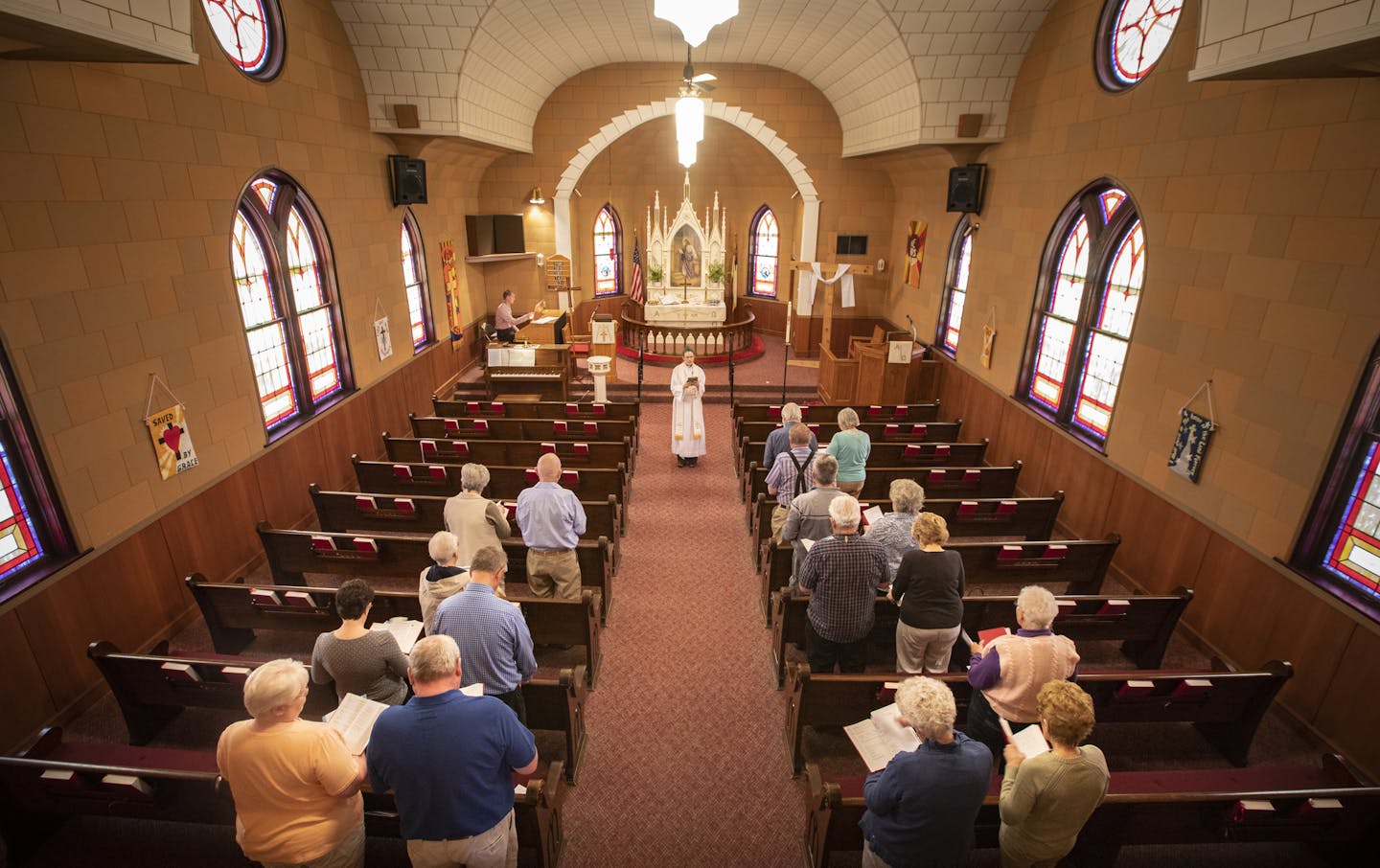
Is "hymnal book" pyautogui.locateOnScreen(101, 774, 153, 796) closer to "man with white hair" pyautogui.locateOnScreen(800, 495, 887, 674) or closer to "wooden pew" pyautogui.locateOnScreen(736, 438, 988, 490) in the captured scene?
"man with white hair" pyautogui.locateOnScreen(800, 495, 887, 674)

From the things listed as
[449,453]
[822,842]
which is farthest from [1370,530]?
[449,453]

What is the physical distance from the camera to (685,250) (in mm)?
15016

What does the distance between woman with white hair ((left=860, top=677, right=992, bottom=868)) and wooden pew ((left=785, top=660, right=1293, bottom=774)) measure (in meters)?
1.19

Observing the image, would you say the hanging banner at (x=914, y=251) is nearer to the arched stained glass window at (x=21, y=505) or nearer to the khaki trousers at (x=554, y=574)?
the khaki trousers at (x=554, y=574)

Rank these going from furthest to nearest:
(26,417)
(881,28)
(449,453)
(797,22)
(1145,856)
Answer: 1. (797,22)
2. (881,28)
3. (449,453)
4. (26,417)
5. (1145,856)

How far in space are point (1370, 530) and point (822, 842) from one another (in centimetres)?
402

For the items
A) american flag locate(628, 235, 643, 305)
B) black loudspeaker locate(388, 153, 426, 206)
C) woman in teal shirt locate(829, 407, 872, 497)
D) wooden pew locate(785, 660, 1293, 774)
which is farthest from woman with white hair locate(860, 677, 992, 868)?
american flag locate(628, 235, 643, 305)

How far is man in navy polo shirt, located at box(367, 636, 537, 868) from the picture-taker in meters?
2.29

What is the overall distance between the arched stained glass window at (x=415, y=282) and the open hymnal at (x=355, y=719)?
25.8 feet

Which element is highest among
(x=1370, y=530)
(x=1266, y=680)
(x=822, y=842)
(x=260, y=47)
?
(x=260, y=47)

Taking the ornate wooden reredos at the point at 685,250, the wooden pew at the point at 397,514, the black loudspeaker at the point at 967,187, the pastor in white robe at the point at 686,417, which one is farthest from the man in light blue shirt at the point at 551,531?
the ornate wooden reredos at the point at 685,250

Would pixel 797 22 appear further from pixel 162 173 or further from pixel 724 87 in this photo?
pixel 162 173

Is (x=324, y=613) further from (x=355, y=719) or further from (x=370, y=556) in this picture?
(x=355, y=719)

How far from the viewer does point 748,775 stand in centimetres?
396
